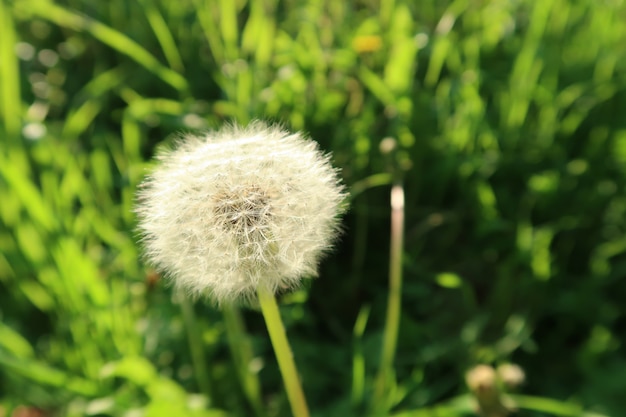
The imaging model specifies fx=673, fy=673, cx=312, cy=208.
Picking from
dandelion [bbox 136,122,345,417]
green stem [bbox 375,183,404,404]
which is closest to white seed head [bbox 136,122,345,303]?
dandelion [bbox 136,122,345,417]

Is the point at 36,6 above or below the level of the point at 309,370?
above

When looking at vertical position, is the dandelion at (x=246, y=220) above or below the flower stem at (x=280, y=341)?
above

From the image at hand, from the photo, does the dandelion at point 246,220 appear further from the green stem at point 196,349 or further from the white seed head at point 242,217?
the green stem at point 196,349

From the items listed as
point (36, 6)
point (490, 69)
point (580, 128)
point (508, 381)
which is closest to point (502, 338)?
point (508, 381)

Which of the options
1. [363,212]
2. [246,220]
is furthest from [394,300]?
[246,220]

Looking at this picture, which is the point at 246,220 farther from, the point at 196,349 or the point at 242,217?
the point at 196,349

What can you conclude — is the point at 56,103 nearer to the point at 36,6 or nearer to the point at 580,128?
the point at 36,6

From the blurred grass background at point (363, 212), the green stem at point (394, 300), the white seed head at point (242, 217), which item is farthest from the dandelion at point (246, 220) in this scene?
the blurred grass background at point (363, 212)
